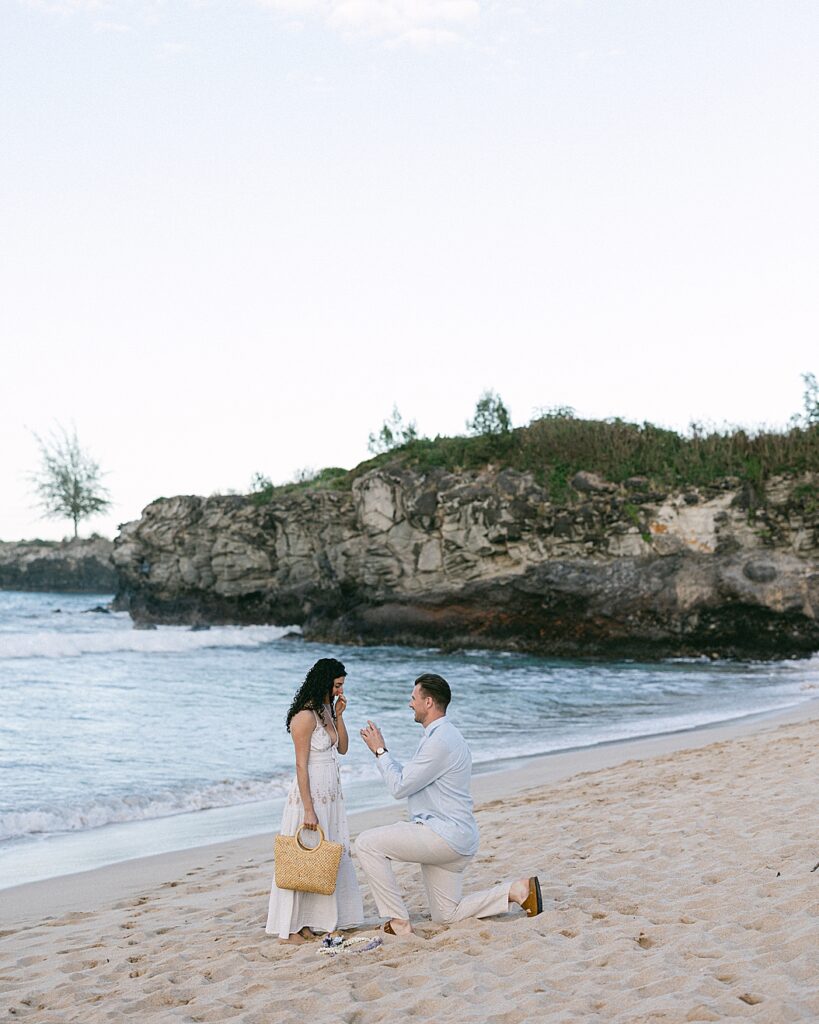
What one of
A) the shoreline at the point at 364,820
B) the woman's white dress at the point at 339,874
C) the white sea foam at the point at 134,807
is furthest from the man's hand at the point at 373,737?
the white sea foam at the point at 134,807

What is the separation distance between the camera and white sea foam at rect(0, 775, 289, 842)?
906cm

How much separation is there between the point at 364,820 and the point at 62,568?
64449mm

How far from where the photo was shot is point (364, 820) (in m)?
9.02

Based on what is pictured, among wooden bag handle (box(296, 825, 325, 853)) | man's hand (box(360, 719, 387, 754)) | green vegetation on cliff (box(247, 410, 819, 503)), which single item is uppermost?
green vegetation on cliff (box(247, 410, 819, 503))

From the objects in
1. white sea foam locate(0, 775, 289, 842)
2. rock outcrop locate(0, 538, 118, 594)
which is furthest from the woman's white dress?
rock outcrop locate(0, 538, 118, 594)

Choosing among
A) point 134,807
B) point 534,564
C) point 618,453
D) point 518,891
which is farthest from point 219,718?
point 618,453

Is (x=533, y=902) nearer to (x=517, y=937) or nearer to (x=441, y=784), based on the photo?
(x=517, y=937)

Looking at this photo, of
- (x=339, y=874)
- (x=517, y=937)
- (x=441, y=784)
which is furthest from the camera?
(x=339, y=874)

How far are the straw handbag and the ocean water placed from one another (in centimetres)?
331

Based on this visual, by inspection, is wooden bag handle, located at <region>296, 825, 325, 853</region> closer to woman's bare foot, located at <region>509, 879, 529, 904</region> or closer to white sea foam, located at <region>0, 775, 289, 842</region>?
woman's bare foot, located at <region>509, 879, 529, 904</region>

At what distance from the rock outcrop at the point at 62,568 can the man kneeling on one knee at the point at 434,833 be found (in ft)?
214

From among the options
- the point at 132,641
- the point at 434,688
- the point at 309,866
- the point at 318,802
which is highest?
the point at 434,688

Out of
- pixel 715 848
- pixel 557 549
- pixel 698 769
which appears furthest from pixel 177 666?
pixel 715 848

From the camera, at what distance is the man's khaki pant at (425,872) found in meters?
5.05
